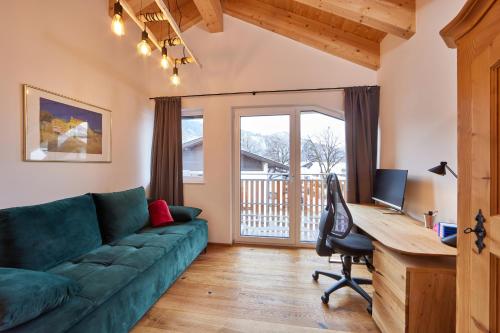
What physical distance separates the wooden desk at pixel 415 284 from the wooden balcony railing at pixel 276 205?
156cm

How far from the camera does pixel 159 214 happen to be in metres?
2.70

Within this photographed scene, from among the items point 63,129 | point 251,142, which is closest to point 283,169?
point 251,142

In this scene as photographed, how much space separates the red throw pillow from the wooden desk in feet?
7.35

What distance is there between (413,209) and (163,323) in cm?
254

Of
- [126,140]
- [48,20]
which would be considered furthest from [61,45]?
[126,140]

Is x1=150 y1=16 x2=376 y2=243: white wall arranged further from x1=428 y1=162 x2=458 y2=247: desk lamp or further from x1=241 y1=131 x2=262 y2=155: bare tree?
x1=428 y1=162 x2=458 y2=247: desk lamp

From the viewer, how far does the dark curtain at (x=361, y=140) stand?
284 centimetres

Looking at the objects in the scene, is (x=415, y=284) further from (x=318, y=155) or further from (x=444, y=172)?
(x=318, y=155)

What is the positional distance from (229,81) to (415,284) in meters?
3.06

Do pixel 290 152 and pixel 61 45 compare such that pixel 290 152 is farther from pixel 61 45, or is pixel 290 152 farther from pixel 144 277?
pixel 61 45

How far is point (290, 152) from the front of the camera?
318cm

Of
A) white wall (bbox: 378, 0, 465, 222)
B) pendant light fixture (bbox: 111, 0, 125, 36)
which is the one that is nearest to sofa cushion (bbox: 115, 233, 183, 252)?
pendant light fixture (bbox: 111, 0, 125, 36)

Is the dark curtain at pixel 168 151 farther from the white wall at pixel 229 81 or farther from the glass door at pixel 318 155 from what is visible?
the glass door at pixel 318 155

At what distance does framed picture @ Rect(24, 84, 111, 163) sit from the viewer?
183cm
